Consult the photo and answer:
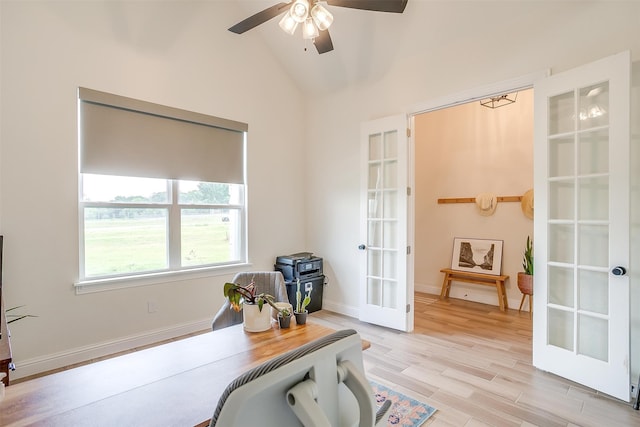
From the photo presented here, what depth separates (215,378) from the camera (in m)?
1.23

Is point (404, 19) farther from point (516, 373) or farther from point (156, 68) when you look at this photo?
point (516, 373)

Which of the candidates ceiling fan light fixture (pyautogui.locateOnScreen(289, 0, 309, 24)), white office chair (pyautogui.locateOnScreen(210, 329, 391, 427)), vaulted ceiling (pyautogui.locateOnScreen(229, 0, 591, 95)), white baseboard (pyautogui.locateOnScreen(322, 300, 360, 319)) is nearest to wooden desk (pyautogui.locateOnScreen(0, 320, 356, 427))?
white office chair (pyautogui.locateOnScreen(210, 329, 391, 427))

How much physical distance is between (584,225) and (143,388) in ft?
9.57

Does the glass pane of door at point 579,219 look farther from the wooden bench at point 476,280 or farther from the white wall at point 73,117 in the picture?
the white wall at point 73,117

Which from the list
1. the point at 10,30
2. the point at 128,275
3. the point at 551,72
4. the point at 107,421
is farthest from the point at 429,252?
the point at 10,30

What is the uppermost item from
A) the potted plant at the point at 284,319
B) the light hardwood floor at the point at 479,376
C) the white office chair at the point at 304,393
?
the white office chair at the point at 304,393

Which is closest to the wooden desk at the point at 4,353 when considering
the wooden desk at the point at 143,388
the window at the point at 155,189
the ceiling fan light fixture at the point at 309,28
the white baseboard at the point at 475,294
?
the wooden desk at the point at 143,388

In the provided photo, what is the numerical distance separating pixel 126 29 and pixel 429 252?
15.9 ft

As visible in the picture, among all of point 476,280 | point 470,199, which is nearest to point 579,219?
point 476,280

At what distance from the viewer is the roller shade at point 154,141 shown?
288cm

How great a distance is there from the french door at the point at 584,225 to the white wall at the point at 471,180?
6.52 feet

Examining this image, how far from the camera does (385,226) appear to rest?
3.74 metres

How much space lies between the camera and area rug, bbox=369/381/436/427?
2016mm

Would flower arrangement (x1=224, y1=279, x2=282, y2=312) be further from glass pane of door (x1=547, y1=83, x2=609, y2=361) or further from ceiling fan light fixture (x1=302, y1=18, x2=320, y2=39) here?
glass pane of door (x1=547, y1=83, x2=609, y2=361)
